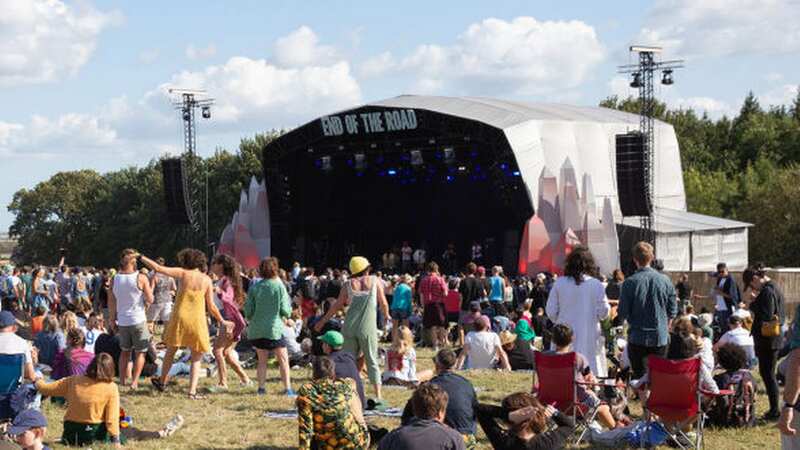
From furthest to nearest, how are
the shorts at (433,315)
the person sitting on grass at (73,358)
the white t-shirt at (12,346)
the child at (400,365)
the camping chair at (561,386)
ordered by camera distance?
the shorts at (433,315) → the child at (400,365) → the person sitting on grass at (73,358) → the camping chair at (561,386) → the white t-shirt at (12,346)

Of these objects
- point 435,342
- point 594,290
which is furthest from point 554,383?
point 435,342

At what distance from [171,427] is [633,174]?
845 inches

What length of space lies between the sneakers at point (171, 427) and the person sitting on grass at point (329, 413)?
2016 mm

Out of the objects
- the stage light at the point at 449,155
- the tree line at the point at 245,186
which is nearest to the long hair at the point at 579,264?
the stage light at the point at 449,155

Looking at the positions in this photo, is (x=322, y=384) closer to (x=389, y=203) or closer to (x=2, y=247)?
(x=389, y=203)

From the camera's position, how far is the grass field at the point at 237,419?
8.38 meters

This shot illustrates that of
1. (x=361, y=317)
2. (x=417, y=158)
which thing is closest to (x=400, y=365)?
(x=361, y=317)

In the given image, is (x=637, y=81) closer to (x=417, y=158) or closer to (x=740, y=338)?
(x=417, y=158)

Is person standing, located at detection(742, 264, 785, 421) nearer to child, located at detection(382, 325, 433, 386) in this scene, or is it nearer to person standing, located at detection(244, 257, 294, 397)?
child, located at detection(382, 325, 433, 386)

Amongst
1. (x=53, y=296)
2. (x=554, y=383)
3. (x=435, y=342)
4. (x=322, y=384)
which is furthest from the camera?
(x=53, y=296)

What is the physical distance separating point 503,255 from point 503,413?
2663cm

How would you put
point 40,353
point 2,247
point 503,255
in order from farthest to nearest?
1. point 2,247
2. point 503,255
3. point 40,353

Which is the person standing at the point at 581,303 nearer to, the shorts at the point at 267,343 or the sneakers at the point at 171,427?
the shorts at the point at 267,343

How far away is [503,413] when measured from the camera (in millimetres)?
6062
